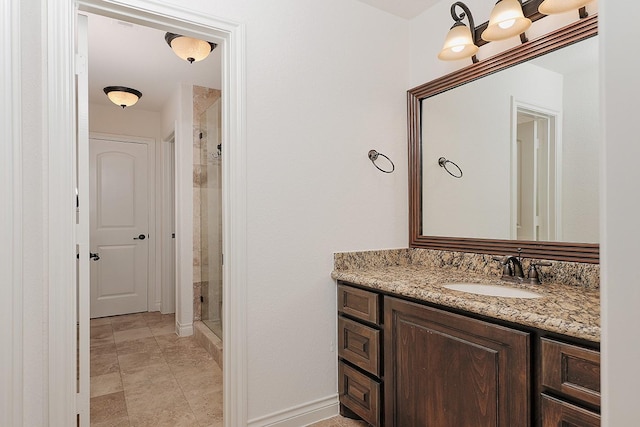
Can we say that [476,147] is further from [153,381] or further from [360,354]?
[153,381]

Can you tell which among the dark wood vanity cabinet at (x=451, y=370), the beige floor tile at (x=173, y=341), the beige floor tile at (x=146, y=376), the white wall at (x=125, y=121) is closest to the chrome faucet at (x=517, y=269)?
the dark wood vanity cabinet at (x=451, y=370)

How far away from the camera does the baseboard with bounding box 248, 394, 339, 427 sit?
1.93 meters

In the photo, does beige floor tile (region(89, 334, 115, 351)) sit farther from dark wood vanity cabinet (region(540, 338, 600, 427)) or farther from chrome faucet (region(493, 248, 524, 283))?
dark wood vanity cabinet (region(540, 338, 600, 427))

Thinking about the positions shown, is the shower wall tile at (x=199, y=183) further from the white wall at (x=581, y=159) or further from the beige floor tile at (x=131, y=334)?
the white wall at (x=581, y=159)

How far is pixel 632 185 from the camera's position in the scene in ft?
1.88

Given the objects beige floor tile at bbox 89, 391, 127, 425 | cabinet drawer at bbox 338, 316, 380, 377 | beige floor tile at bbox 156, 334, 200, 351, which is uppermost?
cabinet drawer at bbox 338, 316, 380, 377

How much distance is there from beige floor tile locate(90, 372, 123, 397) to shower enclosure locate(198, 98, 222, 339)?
799mm

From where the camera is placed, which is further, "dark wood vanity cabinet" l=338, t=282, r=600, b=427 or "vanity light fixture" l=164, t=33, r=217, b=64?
"vanity light fixture" l=164, t=33, r=217, b=64

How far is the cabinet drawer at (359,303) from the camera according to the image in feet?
6.10

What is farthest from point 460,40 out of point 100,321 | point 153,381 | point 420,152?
point 100,321

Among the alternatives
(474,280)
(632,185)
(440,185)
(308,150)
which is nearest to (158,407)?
(308,150)

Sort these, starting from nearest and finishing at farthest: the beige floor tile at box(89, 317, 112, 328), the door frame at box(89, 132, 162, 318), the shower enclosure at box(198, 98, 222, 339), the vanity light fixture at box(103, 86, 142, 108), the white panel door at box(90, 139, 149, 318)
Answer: the shower enclosure at box(198, 98, 222, 339) < the vanity light fixture at box(103, 86, 142, 108) < the beige floor tile at box(89, 317, 112, 328) < the white panel door at box(90, 139, 149, 318) < the door frame at box(89, 132, 162, 318)

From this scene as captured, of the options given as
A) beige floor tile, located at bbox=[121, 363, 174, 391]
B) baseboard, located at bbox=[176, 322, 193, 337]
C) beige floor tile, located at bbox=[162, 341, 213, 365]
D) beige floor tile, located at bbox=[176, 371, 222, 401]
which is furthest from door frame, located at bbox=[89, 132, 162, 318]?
beige floor tile, located at bbox=[176, 371, 222, 401]

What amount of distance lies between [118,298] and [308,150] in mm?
3589
